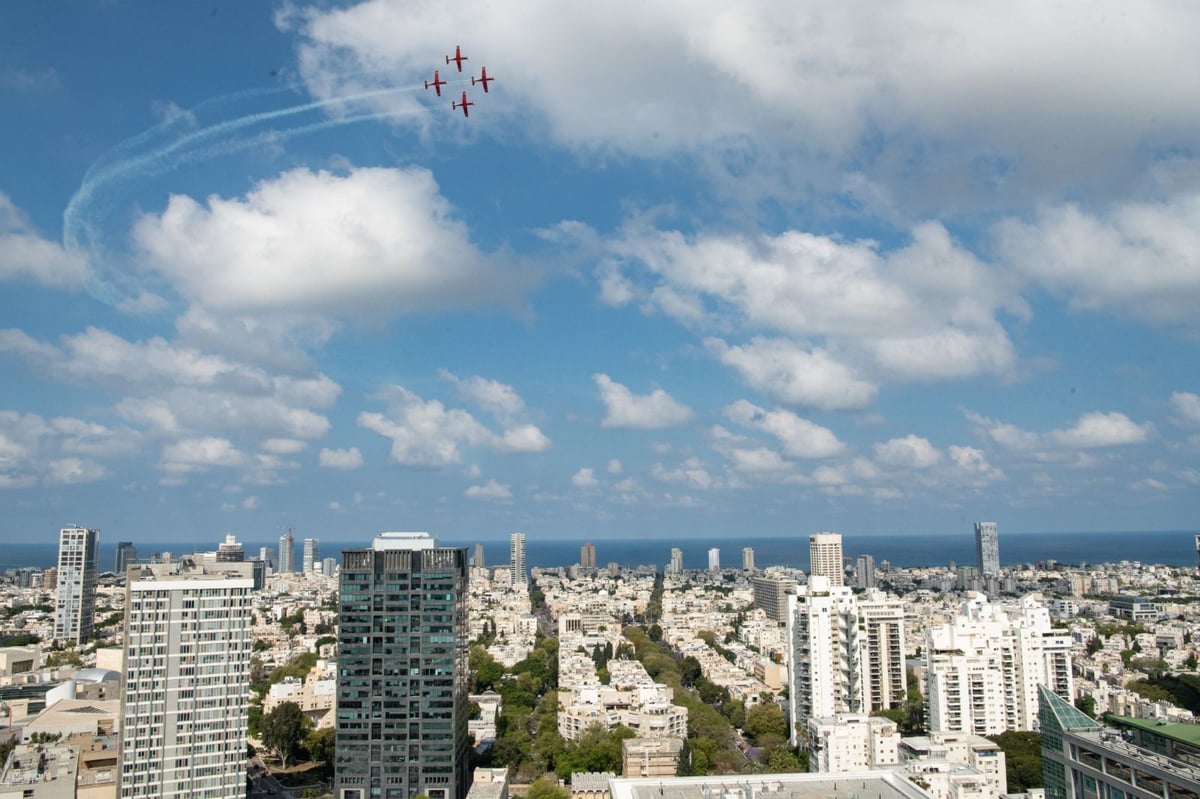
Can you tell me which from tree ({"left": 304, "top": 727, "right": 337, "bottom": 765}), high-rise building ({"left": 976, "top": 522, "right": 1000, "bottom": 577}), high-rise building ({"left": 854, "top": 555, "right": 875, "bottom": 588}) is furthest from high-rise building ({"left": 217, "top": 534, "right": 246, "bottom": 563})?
high-rise building ({"left": 976, "top": 522, "right": 1000, "bottom": 577})

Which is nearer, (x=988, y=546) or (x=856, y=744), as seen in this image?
(x=856, y=744)

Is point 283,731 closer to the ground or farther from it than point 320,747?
farther from it

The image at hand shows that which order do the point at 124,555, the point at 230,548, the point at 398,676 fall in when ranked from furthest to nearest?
the point at 124,555, the point at 230,548, the point at 398,676

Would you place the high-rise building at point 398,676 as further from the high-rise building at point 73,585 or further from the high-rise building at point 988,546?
the high-rise building at point 988,546

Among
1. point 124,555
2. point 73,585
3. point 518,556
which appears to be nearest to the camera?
point 73,585

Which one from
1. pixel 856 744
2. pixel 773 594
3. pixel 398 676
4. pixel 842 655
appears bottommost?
pixel 856 744

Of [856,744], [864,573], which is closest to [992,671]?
[856,744]

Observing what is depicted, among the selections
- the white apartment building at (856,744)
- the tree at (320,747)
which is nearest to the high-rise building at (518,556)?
the tree at (320,747)

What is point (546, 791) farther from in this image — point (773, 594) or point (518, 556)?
point (518, 556)
